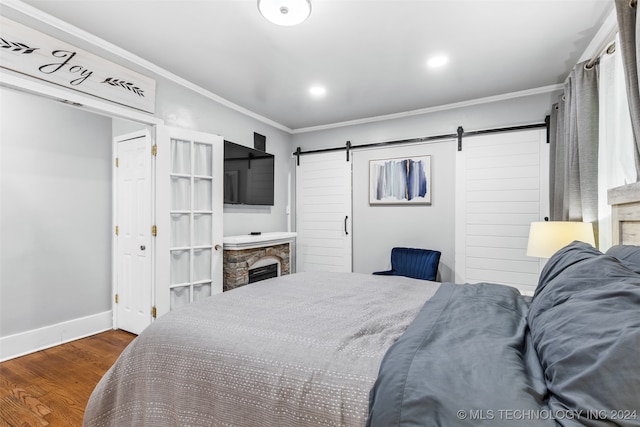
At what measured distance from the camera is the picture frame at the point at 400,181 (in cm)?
400

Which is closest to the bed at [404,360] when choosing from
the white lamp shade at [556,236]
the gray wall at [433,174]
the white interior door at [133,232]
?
the white lamp shade at [556,236]

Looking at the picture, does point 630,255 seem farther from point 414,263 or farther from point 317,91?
point 317,91

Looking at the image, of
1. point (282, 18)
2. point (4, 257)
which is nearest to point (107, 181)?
point (4, 257)

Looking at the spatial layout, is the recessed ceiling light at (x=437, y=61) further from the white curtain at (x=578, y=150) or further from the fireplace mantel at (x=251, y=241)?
the fireplace mantel at (x=251, y=241)

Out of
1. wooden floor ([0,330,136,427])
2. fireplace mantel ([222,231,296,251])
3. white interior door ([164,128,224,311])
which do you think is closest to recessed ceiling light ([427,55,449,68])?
white interior door ([164,128,224,311])

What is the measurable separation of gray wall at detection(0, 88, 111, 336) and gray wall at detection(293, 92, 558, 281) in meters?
3.08

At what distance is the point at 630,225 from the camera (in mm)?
1712

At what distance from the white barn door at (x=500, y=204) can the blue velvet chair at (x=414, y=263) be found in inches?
15.5

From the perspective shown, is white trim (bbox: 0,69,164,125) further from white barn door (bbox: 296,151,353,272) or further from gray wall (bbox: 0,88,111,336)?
white barn door (bbox: 296,151,353,272)

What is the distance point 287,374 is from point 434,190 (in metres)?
3.42

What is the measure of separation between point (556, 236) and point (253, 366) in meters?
2.46

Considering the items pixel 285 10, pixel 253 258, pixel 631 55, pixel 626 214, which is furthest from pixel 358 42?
pixel 253 258

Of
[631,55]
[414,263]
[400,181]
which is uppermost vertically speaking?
[631,55]

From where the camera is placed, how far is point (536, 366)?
0.88 m
